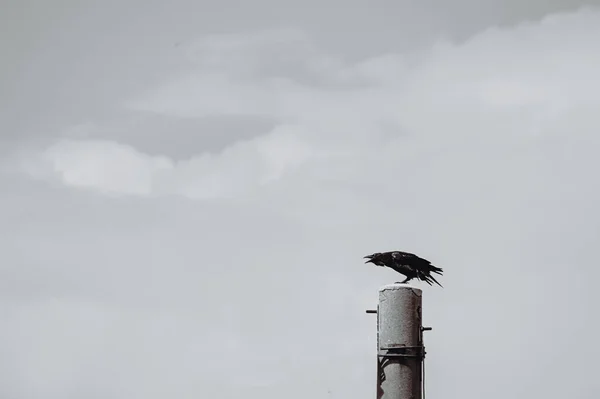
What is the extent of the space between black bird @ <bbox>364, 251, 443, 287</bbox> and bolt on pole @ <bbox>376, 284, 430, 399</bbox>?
1.53 m

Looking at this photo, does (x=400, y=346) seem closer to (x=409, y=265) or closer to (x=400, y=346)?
(x=400, y=346)

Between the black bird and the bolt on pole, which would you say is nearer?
the bolt on pole

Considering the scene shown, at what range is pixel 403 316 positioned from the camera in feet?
45.9

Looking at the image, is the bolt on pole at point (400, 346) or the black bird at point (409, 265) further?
the black bird at point (409, 265)

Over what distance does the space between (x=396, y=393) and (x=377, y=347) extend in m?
0.92

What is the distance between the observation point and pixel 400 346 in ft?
45.6

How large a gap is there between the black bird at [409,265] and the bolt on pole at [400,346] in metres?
1.53

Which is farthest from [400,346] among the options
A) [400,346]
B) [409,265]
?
[409,265]

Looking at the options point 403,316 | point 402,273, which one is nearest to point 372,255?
point 402,273

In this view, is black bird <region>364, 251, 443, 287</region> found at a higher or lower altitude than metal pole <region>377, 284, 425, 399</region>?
higher

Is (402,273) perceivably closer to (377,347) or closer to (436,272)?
(436,272)

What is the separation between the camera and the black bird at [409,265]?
15742 millimetres

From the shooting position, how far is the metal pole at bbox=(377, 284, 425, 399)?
13852 mm

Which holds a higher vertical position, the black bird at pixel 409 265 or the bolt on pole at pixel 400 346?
the black bird at pixel 409 265
